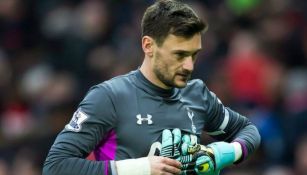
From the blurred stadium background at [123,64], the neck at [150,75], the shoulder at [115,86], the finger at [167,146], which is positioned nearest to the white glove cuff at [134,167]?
the finger at [167,146]

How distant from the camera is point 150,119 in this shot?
5.52m

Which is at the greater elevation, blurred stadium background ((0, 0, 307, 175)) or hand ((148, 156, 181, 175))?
hand ((148, 156, 181, 175))

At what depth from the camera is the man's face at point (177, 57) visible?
5449 millimetres

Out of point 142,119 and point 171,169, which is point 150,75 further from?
point 171,169

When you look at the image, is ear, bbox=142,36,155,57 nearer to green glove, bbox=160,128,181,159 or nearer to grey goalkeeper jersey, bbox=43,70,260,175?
grey goalkeeper jersey, bbox=43,70,260,175

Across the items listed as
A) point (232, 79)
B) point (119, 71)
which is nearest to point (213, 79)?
point (232, 79)

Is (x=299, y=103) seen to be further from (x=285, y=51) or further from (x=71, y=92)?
(x=71, y=92)

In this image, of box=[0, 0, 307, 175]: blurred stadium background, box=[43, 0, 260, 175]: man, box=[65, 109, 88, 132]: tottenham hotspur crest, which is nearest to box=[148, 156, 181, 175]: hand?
box=[43, 0, 260, 175]: man

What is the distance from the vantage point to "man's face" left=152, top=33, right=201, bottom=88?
215 inches

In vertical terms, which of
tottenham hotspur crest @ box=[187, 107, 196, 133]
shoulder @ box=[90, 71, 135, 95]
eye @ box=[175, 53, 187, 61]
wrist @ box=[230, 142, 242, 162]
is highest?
eye @ box=[175, 53, 187, 61]

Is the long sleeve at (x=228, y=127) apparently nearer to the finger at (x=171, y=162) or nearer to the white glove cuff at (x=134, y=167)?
the finger at (x=171, y=162)

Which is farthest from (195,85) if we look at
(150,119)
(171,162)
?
(171,162)

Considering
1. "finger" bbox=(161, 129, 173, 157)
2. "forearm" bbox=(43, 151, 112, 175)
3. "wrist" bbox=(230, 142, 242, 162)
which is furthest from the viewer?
"wrist" bbox=(230, 142, 242, 162)

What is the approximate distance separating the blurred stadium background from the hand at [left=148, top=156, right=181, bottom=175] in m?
3.65
